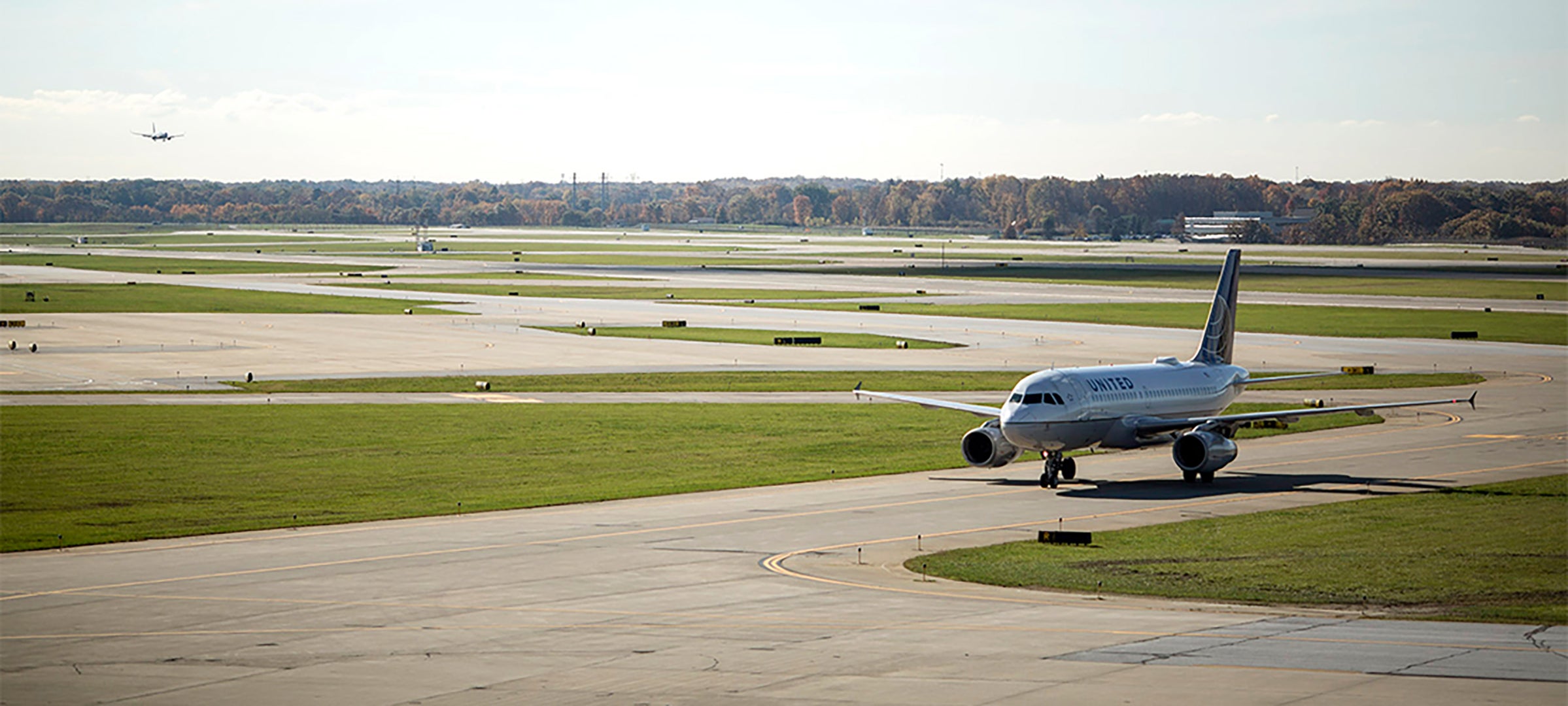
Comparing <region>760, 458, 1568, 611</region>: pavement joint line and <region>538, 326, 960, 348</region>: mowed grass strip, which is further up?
<region>760, 458, 1568, 611</region>: pavement joint line

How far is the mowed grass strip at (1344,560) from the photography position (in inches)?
1345

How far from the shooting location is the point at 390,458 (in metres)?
59.2

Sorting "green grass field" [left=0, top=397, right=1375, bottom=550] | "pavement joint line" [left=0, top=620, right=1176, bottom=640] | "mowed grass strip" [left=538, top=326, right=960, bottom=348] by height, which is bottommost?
"mowed grass strip" [left=538, top=326, right=960, bottom=348]

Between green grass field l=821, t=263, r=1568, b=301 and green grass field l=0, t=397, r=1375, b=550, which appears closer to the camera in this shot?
green grass field l=0, t=397, r=1375, b=550

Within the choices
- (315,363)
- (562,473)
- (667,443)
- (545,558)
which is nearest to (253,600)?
(545,558)

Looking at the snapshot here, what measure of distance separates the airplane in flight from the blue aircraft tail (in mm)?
3811

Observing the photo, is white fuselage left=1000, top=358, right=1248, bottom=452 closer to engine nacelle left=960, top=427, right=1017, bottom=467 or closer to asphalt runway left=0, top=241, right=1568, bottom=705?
engine nacelle left=960, top=427, right=1017, bottom=467

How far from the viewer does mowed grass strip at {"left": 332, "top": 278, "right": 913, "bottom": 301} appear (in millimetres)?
164000

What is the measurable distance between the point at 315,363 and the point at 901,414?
39.3 meters

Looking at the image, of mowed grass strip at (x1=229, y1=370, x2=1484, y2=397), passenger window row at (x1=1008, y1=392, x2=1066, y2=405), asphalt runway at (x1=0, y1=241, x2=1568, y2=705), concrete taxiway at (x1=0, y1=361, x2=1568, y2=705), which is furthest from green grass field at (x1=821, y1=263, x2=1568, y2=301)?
concrete taxiway at (x1=0, y1=361, x2=1568, y2=705)

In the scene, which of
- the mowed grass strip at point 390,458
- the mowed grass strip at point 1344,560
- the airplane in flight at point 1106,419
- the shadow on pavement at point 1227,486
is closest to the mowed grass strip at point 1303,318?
the mowed grass strip at point 390,458

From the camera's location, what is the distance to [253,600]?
113ft

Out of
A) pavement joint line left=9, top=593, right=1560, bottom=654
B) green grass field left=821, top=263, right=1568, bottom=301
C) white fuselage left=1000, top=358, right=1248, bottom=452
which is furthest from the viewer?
green grass field left=821, top=263, right=1568, bottom=301

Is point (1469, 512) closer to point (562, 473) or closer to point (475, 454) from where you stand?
point (562, 473)
